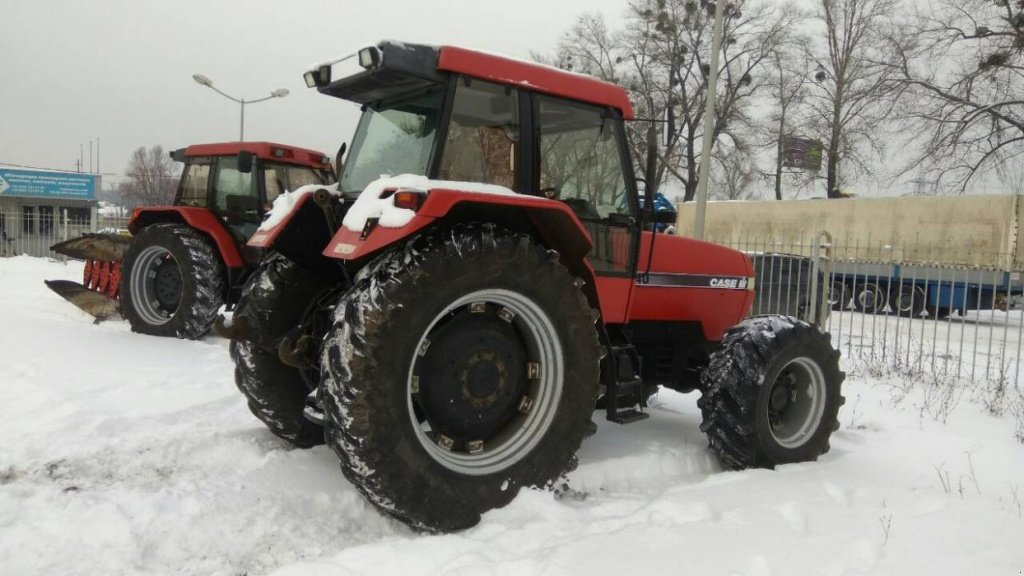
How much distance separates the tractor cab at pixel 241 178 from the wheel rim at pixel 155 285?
34.3 inches

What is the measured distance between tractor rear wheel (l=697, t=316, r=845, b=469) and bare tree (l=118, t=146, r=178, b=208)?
45.0 m

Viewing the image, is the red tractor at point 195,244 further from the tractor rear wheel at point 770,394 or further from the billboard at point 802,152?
the billboard at point 802,152

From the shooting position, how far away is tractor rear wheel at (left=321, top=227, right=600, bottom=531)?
2.91 m

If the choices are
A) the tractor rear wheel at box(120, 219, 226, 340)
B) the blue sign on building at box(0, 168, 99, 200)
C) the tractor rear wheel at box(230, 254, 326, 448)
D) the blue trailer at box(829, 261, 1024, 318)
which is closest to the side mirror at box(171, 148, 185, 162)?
the tractor rear wheel at box(120, 219, 226, 340)

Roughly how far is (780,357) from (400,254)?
2445mm

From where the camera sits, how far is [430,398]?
11.0ft

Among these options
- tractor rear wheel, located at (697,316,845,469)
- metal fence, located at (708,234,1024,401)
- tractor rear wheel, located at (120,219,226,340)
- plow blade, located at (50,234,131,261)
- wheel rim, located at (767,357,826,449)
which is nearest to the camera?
tractor rear wheel, located at (697,316,845,469)

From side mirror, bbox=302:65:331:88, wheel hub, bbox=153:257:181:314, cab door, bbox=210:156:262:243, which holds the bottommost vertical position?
wheel hub, bbox=153:257:181:314

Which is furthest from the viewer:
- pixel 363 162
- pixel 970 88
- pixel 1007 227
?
pixel 970 88

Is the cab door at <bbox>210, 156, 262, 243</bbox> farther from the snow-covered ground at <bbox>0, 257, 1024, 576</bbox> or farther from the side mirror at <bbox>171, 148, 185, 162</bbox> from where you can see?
the snow-covered ground at <bbox>0, 257, 1024, 576</bbox>

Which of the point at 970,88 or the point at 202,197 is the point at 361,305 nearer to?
the point at 202,197

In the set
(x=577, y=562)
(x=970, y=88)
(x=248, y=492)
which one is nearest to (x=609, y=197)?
(x=577, y=562)

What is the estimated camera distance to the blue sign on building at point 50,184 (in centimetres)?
3525

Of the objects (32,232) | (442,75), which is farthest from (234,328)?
(32,232)
